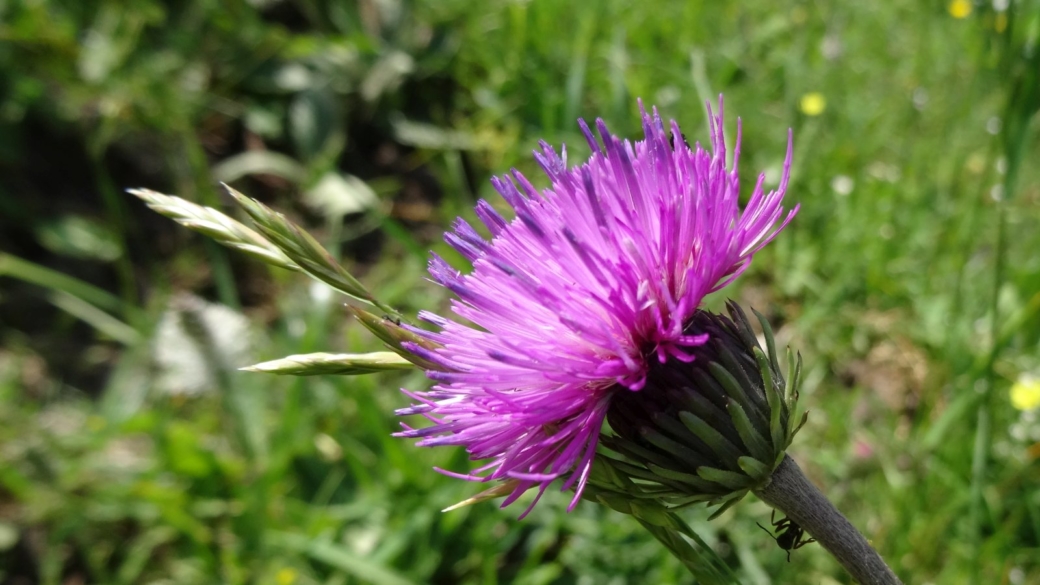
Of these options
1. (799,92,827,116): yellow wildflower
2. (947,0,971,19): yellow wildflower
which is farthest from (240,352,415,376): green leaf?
(947,0,971,19): yellow wildflower

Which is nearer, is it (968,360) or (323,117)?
(968,360)

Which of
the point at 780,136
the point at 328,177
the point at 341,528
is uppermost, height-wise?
the point at 780,136

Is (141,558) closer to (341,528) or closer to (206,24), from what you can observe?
(341,528)

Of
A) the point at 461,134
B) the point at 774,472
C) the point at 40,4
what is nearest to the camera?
the point at 774,472

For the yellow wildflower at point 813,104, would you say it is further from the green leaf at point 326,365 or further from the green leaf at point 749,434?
the green leaf at point 326,365

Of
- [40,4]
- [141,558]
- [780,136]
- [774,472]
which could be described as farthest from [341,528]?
[40,4]

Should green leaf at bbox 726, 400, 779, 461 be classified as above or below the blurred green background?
above

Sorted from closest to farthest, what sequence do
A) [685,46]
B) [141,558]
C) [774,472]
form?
[774,472]
[141,558]
[685,46]

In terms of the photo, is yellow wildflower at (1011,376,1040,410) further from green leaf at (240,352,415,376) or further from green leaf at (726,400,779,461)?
green leaf at (240,352,415,376)
